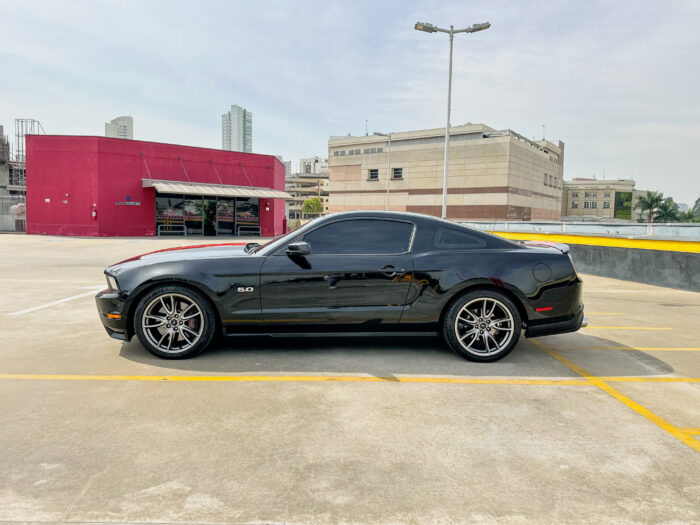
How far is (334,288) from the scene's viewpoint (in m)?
4.97

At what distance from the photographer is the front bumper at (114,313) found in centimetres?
495

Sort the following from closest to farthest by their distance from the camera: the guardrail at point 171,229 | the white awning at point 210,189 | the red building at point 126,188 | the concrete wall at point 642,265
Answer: the concrete wall at point 642,265, the red building at point 126,188, the white awning at point 210,189, the guardrail at point 171,229

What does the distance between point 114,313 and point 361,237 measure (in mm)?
2547

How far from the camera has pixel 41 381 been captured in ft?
14.2

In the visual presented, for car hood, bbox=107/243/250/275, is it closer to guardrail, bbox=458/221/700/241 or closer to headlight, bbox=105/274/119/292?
headlight, bbox=105/274/119/292

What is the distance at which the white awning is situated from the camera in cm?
3095

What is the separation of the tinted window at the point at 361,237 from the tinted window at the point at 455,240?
0.32 metres

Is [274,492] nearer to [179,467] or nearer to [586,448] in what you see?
[179,467]

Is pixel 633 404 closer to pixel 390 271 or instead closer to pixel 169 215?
Answer: pixel 390 271

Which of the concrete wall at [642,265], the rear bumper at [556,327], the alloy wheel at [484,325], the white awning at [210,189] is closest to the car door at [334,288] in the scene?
the alloy wheel at [484,325]

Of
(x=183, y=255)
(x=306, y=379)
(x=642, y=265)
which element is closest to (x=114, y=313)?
(x=183, y=255)

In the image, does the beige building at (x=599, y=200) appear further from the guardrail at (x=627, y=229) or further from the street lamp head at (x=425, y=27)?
the guardrail at (x=627, y=229)

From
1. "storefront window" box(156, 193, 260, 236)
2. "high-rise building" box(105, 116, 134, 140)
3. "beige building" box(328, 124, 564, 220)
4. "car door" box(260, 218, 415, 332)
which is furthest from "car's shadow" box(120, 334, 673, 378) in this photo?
"high-rise building" box(105, 116, 134, 140)

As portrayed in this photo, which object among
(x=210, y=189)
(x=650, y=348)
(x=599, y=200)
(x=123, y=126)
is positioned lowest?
(x=650, y=348)
